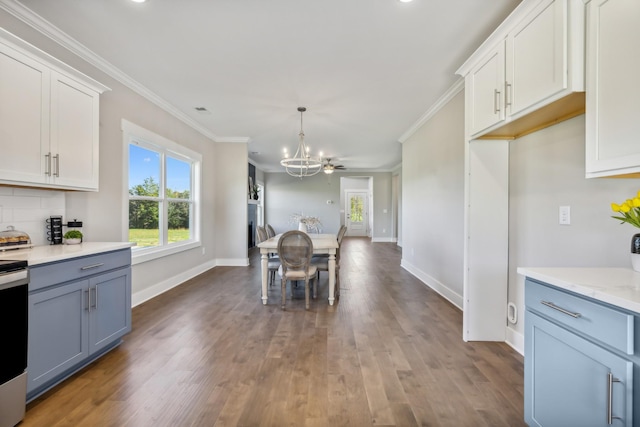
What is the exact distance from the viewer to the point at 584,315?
3.83 feet

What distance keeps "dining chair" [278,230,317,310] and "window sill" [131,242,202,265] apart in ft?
5.85

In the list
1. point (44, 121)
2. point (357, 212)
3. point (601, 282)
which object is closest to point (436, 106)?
point (601, 282)

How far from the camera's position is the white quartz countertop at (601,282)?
1038 millimetres

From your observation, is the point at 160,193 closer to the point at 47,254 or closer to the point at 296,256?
the point at 296,256

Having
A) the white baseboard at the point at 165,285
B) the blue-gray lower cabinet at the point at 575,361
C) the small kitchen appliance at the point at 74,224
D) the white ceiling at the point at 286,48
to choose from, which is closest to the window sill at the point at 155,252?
the white baseboard at the point at 165,285

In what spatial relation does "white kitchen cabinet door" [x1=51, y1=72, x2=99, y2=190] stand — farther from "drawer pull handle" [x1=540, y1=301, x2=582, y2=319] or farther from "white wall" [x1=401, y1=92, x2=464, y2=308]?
"white wall" [x1=401, y1=92, x2=464, y2=308]

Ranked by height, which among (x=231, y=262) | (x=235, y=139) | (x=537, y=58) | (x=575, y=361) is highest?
(x=235, y=139)

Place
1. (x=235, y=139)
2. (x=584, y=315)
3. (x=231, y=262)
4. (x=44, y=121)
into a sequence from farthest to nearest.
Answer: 1. (x=231, y=262)
2. (x=235, y=139)
3. (x=44, y=121)
4. (x=584, y=315)

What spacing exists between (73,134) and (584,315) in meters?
3.45

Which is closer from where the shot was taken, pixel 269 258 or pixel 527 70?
pixel 527 70

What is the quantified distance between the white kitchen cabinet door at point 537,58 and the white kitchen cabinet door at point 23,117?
3.30m

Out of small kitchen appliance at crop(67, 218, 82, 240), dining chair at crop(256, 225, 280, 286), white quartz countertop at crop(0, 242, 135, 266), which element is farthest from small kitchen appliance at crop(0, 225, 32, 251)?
dining chair at crop(256, 225, 280, 286)

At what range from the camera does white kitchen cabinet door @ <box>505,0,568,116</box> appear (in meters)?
1.59

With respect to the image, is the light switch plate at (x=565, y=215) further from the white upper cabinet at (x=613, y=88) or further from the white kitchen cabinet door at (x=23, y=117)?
the white kitchen cabinet door at (x=23, y=117)
